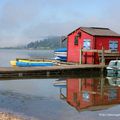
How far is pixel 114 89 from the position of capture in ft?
81.3

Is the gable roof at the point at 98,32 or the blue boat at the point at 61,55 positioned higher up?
the gable roof at the point at 98,32

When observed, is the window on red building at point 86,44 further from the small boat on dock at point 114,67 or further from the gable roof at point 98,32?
the small boat on dock at point 114,67

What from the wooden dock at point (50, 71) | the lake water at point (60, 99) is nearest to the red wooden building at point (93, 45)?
the wooden dock at point (50, 71)

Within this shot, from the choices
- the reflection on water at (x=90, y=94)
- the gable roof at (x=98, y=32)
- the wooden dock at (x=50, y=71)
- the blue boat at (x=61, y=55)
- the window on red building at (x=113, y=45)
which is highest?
the gable roof at (x=98, y=32)

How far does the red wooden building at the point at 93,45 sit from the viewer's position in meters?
37.5

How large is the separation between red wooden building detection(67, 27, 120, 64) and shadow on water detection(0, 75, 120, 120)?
24.0 feet

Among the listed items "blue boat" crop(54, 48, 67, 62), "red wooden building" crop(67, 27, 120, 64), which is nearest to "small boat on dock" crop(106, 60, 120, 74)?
"red wooden building" crop(67, 27, 120, 64)

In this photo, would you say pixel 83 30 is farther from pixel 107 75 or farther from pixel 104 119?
pixel 104 119

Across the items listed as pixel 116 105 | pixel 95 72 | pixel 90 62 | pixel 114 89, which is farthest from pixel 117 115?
pixel 90 62

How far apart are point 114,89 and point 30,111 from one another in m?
10.0

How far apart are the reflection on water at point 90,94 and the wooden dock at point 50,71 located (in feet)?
12.1

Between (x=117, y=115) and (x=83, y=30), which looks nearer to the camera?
(x=117, y=115)

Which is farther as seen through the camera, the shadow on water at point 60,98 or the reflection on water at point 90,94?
the reflection on water at point 90,94

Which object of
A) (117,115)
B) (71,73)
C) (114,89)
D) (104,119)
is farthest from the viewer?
(71,73)
